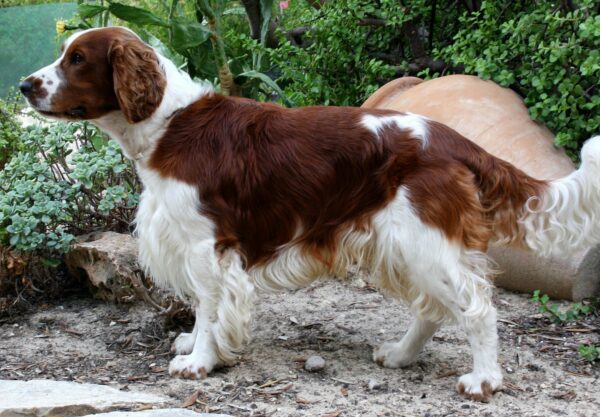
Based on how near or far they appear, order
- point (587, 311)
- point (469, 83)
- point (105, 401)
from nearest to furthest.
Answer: point (105, 401) → point (587, 311) → point (469, 83)

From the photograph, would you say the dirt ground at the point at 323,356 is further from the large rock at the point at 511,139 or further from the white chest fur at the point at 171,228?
the white chest fur at the point at 171,228

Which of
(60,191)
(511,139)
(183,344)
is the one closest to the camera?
(183,344)

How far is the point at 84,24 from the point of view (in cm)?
646

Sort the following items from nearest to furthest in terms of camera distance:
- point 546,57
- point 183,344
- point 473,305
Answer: point 473,305 < point 183,344 < point 546,57

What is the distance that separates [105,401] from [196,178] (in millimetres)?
976

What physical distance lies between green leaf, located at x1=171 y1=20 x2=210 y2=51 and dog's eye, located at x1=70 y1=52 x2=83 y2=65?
2328 millimetres

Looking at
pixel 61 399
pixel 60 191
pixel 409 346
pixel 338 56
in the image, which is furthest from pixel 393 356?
pixel 338 56

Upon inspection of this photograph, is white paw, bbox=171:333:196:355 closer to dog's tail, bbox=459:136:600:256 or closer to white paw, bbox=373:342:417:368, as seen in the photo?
white paw, bbox=373:342:417:368

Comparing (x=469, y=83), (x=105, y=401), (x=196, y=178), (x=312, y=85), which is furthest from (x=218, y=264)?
(x=312, y=85)

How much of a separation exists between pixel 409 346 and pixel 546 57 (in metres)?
2.38

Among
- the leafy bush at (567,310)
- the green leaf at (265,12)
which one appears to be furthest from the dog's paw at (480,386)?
→ the green leaf at (265,12)

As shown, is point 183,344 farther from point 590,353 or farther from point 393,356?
point 590,353

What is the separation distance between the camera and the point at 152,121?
3.75m

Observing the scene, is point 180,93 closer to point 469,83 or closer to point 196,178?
point 196,178
